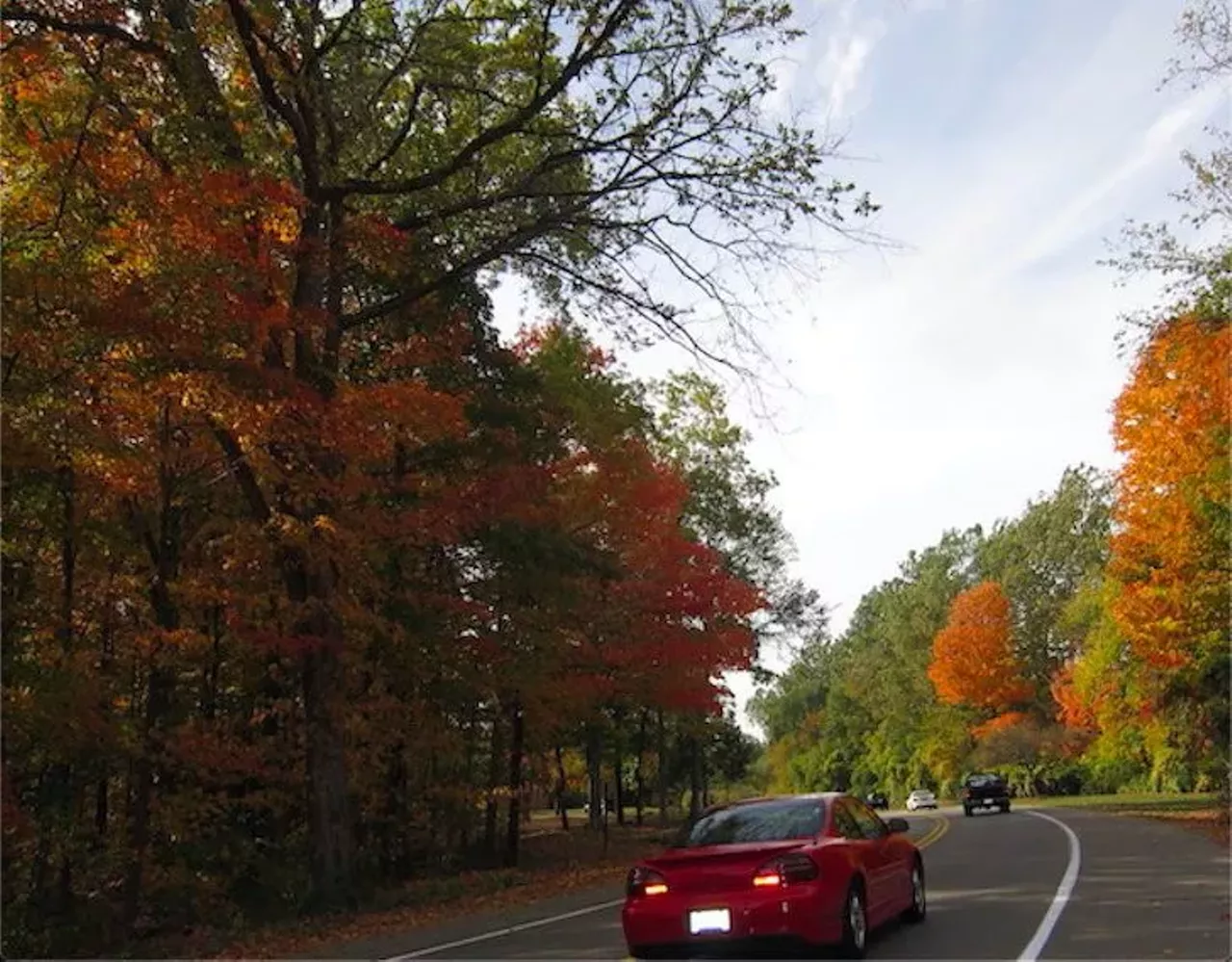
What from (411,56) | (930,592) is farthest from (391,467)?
(930,592)

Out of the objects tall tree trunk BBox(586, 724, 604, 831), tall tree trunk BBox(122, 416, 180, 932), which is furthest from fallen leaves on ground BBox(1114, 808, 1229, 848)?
tall tree trunk BBox(122, 416, 180, 932)

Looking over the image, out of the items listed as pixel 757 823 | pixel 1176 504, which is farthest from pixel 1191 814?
pixel 757 823

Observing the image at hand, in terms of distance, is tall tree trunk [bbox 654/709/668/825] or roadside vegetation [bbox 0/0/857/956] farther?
tall tree trunk [bbox 654/709/668/825]

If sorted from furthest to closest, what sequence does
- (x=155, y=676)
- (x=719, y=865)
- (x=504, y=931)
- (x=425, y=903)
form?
(x=155, y=676) < (x=425, y=903) < (x=504, y=931) < (x=719, y=865)

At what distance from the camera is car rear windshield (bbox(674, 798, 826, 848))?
31.5ft

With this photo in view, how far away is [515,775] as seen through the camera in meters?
28.1

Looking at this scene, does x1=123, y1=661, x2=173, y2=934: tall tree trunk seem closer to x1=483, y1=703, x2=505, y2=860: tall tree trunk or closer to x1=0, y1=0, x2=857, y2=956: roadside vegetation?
x1=0, y1=0, x2=857, y2=956: roadside vegetation

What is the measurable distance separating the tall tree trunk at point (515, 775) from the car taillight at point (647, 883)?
17.4 metres

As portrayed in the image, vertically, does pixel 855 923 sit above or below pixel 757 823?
below

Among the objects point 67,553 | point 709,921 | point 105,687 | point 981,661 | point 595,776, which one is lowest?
point 709,921

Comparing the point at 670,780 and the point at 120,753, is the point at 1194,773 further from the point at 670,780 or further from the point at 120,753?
the point at 120,753

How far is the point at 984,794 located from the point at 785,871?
37108 millimetres

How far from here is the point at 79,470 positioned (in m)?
15.3

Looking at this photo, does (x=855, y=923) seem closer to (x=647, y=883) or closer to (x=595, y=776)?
(x=647, y=883)
